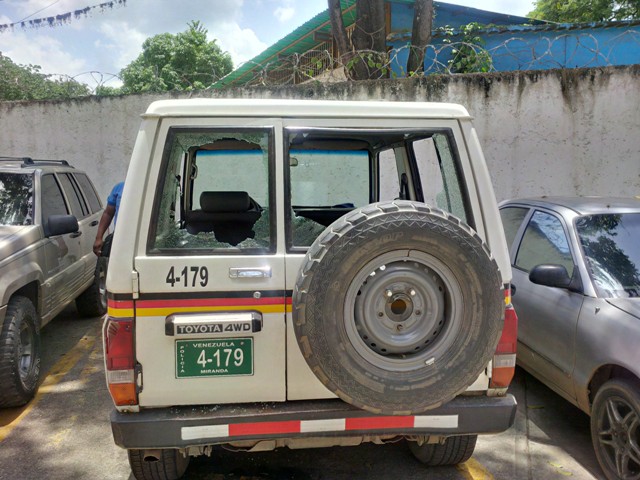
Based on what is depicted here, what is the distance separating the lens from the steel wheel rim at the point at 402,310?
2.13m

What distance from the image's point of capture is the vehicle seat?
3047 millimetres

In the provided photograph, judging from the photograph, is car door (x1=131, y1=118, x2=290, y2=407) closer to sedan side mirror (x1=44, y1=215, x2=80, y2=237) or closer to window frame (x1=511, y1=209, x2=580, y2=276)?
window frame (x1=511, y1=209, x2=580, y2=276)

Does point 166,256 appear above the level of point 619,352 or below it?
above

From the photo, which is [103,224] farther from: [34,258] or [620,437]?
[620,437]

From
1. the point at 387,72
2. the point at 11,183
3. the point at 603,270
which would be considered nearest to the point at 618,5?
the point at 387,72

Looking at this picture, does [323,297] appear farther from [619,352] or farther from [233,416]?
[619,352]

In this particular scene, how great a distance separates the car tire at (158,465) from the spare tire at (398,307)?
108 centimetres

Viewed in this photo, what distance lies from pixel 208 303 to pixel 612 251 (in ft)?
9.12

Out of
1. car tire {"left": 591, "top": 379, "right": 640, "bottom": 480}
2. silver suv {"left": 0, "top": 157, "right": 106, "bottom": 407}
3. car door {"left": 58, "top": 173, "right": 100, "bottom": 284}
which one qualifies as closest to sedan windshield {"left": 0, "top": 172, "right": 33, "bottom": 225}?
silver suv {"left": 0, "top": 157, "right": 106, "bottom": 407}

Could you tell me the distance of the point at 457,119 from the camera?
250 centimetres

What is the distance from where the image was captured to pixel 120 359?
2.22 metres

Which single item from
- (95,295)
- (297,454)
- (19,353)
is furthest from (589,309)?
(95,295)

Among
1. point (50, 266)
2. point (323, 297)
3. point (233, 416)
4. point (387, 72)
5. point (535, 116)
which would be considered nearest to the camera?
point (323, 297)

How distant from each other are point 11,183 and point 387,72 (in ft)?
19.3
